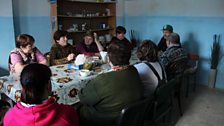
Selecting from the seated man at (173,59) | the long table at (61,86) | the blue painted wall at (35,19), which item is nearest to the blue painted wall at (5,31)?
the blue painted wall at (35,19)

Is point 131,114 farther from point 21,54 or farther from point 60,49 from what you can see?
point 60,49

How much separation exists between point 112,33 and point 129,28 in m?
0.44

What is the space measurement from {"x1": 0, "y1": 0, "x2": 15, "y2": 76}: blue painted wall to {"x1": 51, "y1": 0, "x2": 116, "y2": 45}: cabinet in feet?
2.50

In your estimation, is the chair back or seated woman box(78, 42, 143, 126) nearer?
the chair back

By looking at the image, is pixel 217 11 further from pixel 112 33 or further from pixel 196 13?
pixel 112 33

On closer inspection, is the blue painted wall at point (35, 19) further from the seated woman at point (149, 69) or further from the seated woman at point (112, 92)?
the seated woman at point (112, 92)

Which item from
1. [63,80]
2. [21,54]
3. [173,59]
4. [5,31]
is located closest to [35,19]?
[5,31]

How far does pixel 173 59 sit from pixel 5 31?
8.57 feet

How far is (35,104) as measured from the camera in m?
1.04

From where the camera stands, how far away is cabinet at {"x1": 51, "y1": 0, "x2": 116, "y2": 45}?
394 centimetres

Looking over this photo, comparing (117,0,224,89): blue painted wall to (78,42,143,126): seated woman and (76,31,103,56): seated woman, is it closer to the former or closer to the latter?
(76,31,103,56): seated woman

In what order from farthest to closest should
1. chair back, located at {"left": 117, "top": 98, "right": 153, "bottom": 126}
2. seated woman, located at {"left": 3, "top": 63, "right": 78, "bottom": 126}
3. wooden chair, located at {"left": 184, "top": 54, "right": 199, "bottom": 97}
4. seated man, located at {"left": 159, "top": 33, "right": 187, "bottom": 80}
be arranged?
wooden chair, located at {"left": 184, "top": 54, "right": 199, "bottom": 97} < seated man, located at {"left": 159, "top": 33, "right": 187, "bottom": 80} < chair back, located at {"left": 117, "top": 98, "right": 153, "bottom": 126} < seated woman, located at {"left": 3, "top": 63, "right": 78, "bottom": 126}

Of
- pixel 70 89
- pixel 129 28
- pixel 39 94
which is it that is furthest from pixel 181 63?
pixel 129 28

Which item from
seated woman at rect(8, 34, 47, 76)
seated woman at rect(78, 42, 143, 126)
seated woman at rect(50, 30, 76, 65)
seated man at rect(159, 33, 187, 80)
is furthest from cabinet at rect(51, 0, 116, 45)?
seated woman at rect(78, 42, 143, 126)
